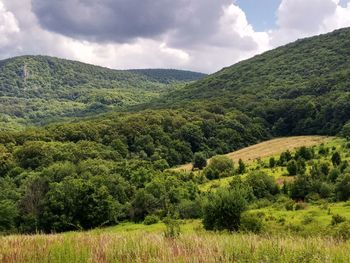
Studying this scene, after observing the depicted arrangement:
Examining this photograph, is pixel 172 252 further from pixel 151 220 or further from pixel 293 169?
pixel 293 169

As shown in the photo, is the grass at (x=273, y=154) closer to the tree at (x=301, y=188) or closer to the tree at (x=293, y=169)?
the tree at (x=293, y=169)

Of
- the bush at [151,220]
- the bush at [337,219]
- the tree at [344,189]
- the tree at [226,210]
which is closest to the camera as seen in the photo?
the bush at [337,219]

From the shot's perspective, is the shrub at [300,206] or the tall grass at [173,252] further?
the shrub at [300,206]

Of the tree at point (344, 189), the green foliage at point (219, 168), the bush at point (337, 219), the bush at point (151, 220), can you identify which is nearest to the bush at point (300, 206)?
the tree at point (344, 189)

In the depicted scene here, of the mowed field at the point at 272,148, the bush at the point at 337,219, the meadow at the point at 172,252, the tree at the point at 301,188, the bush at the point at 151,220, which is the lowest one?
the bush at the point at 151,220

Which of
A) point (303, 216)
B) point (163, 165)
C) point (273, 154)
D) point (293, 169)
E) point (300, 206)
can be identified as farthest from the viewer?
point (163, 165)

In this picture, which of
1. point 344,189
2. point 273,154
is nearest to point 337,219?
point 344,189

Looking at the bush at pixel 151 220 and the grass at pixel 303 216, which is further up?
the grass at pixel 303 216

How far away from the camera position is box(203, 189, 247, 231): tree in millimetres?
56466

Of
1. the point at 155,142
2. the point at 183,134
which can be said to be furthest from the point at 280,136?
the point at 155,142

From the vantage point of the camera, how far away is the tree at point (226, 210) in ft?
185

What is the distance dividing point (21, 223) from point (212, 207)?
43.5 m

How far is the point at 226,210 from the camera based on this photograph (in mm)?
57594

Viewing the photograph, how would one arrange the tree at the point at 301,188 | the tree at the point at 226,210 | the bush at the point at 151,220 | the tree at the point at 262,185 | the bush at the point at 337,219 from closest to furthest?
the bush at the point at 337,219 → the tree at the point at 226,210 → the tree at the point at 301,188 → the bush at the point at 151,220 → the tree at the point at 262,185
